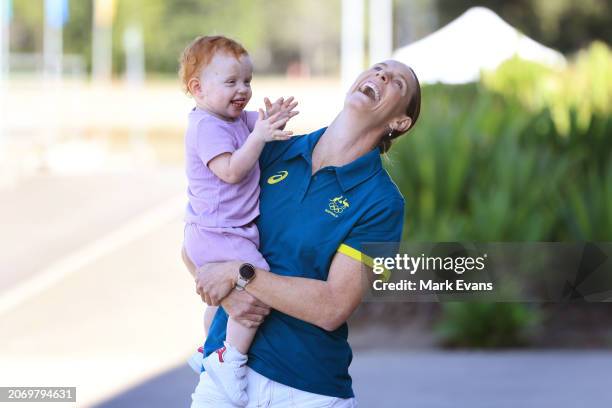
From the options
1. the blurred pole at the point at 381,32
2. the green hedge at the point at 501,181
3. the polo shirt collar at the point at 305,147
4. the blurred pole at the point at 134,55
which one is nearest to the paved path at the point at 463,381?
the green hedge at the point at 501,181

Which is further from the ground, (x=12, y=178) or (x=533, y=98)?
(x=533, y=98)

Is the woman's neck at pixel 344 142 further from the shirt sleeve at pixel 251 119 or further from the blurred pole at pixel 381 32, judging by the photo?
the blurred pole at pixel 381 32

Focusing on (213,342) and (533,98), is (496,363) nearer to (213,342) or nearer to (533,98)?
(213,342)

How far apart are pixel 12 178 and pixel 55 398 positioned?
38.4 feet

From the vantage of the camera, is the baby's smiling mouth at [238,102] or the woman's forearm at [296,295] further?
the baby's smiling mouth at [238,102]

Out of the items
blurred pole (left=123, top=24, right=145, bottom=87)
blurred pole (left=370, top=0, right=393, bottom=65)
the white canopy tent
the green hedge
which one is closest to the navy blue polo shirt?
the green hedge

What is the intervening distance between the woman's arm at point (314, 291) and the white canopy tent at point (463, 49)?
1007cm

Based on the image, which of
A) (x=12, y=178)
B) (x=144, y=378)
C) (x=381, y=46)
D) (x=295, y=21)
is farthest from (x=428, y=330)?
(x=295, y=21)

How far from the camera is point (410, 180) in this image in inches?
351

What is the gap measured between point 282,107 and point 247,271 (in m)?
0.40

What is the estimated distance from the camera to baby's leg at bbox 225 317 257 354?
2.94 meters

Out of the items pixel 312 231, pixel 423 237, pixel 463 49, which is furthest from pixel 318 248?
pixel 463 49

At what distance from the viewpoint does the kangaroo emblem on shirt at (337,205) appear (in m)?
2.89

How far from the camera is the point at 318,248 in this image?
114 inches
